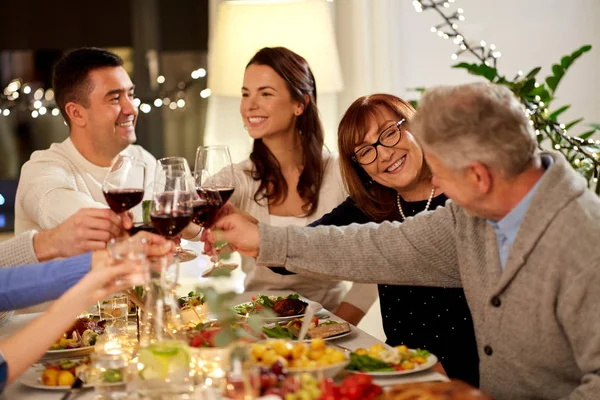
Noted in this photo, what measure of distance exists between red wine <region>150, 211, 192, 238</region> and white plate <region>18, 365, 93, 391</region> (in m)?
0.37

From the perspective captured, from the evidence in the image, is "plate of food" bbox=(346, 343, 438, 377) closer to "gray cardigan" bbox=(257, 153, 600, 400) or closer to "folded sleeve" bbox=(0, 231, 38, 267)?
"gray cardigan" bbox=(257, 153, 600, 400)

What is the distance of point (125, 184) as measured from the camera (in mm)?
2131

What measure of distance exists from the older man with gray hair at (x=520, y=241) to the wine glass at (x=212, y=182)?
1.92 feet

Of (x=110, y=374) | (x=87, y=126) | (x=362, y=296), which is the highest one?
(x=87, y=126)

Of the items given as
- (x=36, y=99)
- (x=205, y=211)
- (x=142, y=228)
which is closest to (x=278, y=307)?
(x=205, y=211)

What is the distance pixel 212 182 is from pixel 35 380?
0.68m

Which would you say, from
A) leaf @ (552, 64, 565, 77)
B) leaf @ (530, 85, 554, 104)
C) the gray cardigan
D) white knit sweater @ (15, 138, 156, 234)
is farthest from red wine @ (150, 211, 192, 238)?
leaf @ (552, 64, 565, 77)

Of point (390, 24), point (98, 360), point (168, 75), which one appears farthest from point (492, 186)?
point (168, 75)

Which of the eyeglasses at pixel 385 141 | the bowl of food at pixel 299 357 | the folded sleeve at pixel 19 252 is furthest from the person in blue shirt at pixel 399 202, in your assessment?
the bowl of food at pixel 299 357

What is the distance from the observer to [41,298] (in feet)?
6.53

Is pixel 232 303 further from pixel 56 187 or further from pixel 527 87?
pixel 527 87

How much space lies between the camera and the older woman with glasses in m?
2.67

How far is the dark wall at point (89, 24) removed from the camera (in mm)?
5613

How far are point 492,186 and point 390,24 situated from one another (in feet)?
10.5
